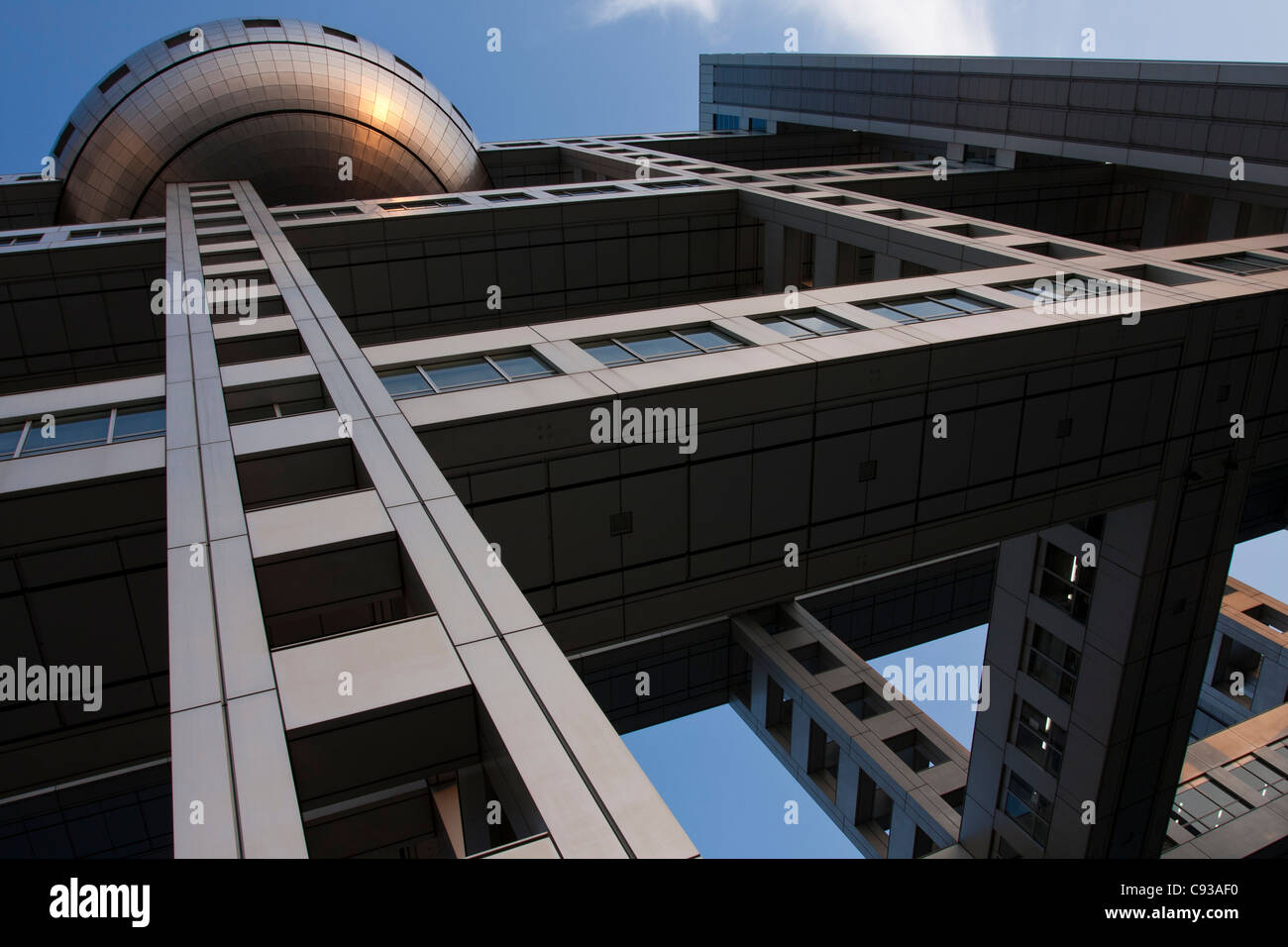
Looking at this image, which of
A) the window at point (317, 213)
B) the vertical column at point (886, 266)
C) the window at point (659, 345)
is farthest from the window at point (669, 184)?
the window at point (659, 345)

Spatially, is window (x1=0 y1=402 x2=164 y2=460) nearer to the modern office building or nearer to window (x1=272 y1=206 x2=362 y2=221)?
the modern office building

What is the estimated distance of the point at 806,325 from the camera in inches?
577

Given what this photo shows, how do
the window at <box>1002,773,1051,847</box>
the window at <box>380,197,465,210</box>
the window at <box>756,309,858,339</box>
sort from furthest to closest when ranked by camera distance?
the window at <box>380,197,465,210</box> → the window at <box>1002,773,1051,847</box> → the window at <box>756,309,858,339</box>

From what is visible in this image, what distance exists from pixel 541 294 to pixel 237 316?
463 inches

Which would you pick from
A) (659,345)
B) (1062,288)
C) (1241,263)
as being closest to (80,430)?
(659,345)

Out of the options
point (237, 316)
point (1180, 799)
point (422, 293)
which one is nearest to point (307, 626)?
point (237, 316)

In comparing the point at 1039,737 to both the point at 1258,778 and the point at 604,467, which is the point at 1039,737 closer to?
the point at 1258,778

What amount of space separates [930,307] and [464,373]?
817 centimetres

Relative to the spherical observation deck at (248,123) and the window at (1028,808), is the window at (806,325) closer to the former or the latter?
the window at (1028,808)

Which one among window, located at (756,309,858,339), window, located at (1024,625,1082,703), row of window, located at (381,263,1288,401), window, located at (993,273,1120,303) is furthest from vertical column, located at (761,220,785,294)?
window, located at (1024,625,1082,703)

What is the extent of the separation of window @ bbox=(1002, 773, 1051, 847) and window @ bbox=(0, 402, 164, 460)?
17.5 m

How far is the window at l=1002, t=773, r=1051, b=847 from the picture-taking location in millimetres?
18031
